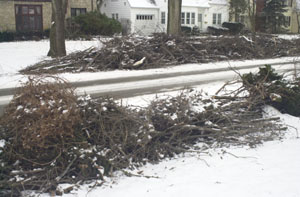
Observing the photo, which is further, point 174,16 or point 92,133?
point 174,16

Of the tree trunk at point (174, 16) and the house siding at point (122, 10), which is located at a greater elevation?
the house siding at point (122, 10)

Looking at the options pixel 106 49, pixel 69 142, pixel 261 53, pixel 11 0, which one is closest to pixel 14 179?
pixel 69 142

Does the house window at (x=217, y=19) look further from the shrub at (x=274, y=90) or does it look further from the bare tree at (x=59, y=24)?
the shrub at (x=274, y=90)

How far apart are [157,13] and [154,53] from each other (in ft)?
83.4

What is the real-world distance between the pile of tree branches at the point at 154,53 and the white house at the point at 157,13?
56.6ft

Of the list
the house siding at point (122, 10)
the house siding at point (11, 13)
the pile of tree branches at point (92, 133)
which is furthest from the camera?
the house siding at point (122, 10)

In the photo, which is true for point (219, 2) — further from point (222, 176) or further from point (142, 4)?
point (222, 176)

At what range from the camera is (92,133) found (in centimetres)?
555

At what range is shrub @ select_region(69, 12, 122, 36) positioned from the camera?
3111 cm

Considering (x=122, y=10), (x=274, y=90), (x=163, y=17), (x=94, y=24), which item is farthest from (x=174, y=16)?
(x=163, y=17)

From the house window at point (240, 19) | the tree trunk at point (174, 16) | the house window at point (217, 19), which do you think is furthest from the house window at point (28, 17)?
the house window at point (240, 19)

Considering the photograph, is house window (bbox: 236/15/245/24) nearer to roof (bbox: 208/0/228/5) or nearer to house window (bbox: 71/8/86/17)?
roof (bbox: 208/0/228/5)

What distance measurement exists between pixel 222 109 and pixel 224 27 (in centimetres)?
3894

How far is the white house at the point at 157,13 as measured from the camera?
37938mm
